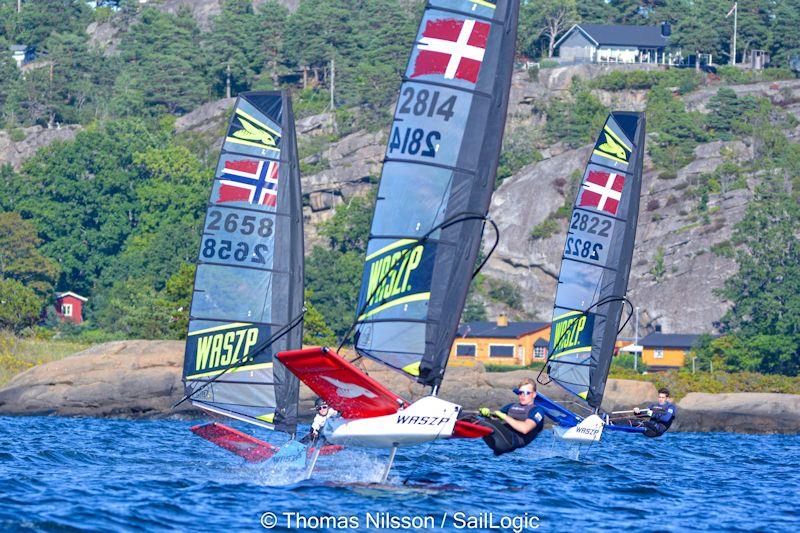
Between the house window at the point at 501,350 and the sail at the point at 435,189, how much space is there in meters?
62.7

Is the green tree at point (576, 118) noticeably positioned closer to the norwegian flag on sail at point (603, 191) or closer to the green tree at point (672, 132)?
the green tree at point (672, 132)

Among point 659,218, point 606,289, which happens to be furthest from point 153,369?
point 659,218

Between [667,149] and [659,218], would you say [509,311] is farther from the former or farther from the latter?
[667,149]

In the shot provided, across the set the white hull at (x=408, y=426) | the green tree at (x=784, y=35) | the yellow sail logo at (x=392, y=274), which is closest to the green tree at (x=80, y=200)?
the green tree at (x=784, y=35)

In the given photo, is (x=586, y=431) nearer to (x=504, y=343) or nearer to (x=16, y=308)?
(x=16, y=308)

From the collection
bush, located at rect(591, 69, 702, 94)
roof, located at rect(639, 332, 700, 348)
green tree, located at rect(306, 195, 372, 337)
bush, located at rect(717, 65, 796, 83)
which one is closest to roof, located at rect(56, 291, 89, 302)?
green tree, located at rect(306, 195, 372, 337)

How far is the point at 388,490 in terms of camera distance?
20.1 m

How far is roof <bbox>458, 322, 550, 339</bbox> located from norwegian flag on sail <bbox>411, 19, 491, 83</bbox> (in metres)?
61.9

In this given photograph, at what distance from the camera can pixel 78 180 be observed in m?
99.0

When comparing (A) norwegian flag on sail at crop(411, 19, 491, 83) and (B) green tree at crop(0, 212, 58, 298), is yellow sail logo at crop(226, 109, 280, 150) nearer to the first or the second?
(A) norwegian flag on sail at crop(411, 19, 491, 83)

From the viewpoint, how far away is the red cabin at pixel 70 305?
298 ft

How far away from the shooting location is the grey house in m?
127

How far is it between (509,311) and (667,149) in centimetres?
2154

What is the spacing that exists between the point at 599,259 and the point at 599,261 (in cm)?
5
